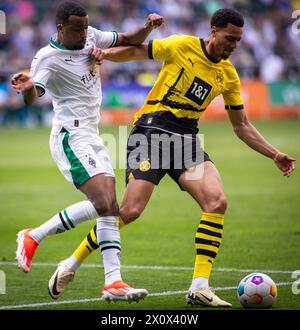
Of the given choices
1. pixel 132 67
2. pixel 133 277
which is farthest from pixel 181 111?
pixel 132 67

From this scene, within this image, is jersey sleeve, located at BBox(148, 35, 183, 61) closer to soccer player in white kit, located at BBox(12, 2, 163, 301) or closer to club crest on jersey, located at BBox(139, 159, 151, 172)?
soccer player in white kit, located at BBox(12, 2, 163, 301)

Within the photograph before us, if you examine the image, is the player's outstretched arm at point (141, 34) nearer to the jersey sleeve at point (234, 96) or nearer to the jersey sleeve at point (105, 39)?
the jersey sleeve at point (105, 39)

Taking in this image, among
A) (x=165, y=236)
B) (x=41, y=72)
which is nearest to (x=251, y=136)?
(x=41, y=72)

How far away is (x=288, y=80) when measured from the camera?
3175 cm

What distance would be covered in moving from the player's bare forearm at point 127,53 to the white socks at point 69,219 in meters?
1.44

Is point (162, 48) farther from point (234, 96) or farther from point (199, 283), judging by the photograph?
point (199, 283)

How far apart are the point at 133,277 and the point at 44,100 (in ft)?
66.6

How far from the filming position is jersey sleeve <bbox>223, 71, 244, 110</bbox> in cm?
875

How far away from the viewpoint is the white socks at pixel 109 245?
7751 mm

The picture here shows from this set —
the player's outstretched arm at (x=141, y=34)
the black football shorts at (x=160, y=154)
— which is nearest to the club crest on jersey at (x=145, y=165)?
the black football shorts at (x=160, y=154)

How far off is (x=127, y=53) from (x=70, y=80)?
78cm

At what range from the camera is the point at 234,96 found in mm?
8797
